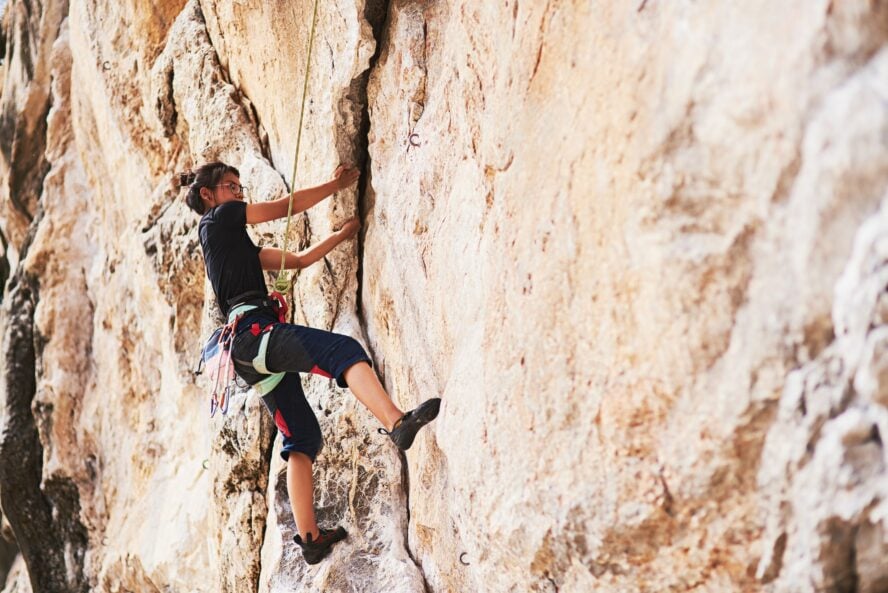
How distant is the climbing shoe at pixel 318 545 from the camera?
4516 millimetres

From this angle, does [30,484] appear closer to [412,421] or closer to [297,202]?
[297,202]

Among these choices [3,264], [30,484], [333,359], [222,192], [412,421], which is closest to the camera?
[412,421]

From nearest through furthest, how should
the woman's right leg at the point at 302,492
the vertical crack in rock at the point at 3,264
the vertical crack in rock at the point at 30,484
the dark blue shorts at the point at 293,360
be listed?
the dark blue shorts at the point at 293,360 → the woman's right leg at the point at 302,492 → the vertical crack in rock at the point at 30,484 → the vertical crack in rock at the point at 3,264

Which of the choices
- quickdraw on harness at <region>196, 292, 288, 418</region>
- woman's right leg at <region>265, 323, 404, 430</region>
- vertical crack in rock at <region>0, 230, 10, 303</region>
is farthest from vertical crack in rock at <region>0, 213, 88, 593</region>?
woman's right leg at <region>265, 323, 404, 430</region>

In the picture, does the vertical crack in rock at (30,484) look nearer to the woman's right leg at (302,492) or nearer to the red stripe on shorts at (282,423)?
the woman's right leg at (302,492)

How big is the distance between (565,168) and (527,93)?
0.39m

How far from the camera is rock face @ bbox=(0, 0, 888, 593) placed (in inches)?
89.6

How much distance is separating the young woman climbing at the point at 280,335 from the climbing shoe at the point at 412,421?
0.07 m

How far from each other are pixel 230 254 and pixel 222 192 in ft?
1.22

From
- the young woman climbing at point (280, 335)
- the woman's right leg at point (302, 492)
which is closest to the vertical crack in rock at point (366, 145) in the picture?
the young woman climbing at point (280, 335)

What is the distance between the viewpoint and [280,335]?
164 inches

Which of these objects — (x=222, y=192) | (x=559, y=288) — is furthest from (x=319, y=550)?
(x=559, y=288)

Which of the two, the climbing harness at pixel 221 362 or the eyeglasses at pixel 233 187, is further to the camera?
the eyeglasses at pixel 233 187

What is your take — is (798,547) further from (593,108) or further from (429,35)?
(429,35)
